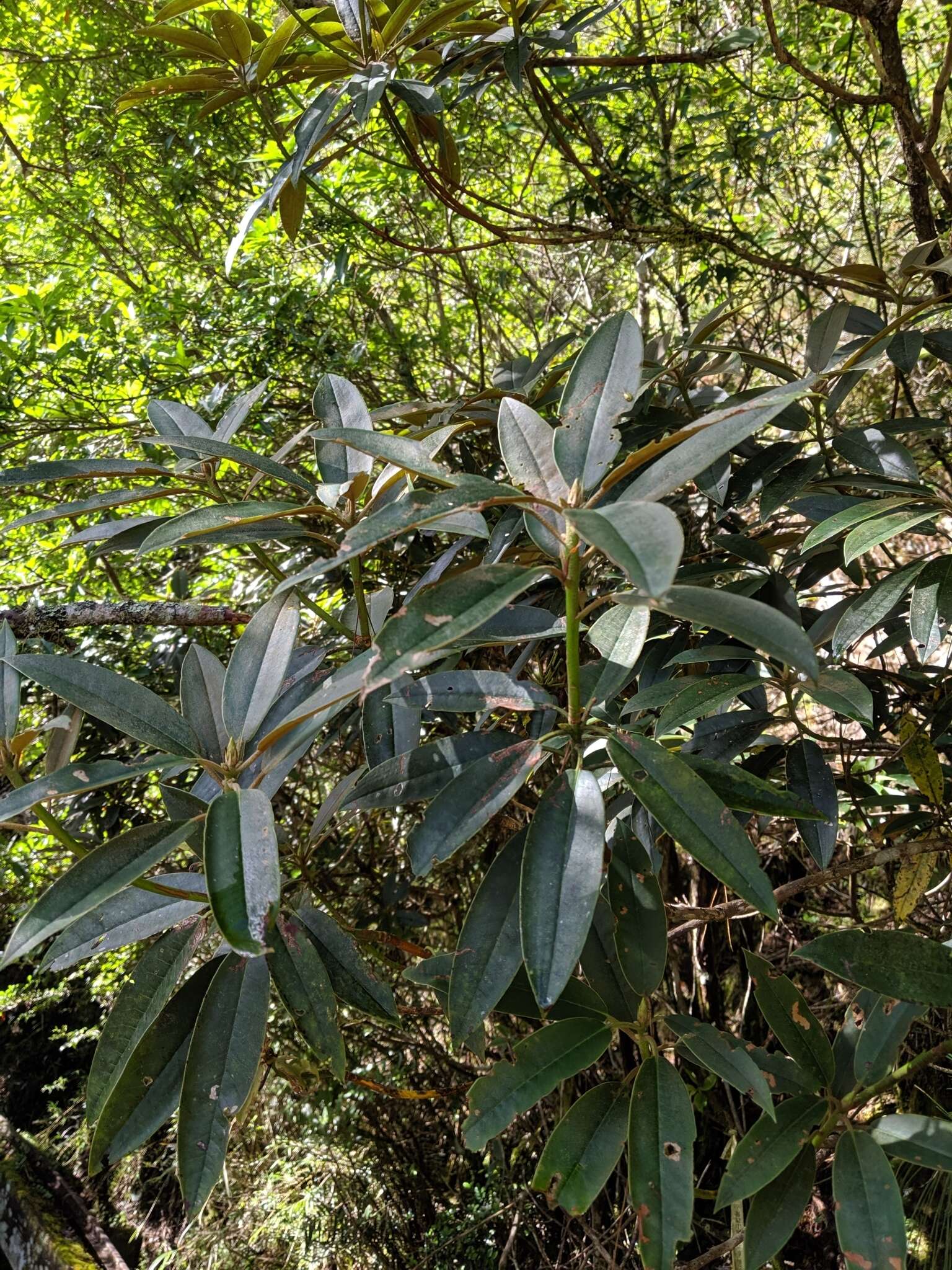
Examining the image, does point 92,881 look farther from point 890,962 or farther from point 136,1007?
point 890,962

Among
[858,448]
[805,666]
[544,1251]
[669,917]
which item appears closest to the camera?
[805,666]

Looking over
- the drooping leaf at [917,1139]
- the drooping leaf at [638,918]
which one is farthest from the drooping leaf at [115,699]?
the drooping leaf at [917,1139]

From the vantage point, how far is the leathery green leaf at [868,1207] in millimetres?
531

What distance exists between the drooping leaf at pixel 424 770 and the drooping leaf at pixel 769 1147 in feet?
1.02

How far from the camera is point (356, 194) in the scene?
1.78 m

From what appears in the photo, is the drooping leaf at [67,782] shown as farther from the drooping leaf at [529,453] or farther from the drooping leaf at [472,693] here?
the drooping leaf at [529,453]

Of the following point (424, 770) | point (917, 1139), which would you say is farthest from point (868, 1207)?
point (424, 770)

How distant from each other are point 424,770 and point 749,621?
0.95 feet

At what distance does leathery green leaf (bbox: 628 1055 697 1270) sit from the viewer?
0.54 metres

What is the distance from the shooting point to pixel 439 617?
1.42 ft

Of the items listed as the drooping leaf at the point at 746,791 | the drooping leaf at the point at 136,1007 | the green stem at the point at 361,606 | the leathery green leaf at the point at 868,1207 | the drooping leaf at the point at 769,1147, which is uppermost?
the green stem at the point at 361,606

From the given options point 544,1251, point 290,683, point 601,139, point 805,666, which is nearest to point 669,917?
point 290,683

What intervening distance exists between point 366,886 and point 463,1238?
679 millimetres

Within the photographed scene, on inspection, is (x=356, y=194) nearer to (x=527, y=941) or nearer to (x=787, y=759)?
(x=787, y=759)
